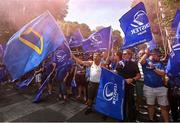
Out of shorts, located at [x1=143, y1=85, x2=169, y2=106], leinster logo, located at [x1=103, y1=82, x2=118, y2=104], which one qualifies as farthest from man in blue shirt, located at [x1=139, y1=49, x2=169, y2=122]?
leinster logo, located at [x1=103, y1=82, x2=118, y2=104]

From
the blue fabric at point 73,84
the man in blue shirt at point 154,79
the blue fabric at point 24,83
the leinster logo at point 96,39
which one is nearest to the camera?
the man in blue shirt at point 154,79

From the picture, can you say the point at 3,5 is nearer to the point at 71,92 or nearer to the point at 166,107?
the point at 71,92

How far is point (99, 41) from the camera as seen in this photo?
9.42 meters

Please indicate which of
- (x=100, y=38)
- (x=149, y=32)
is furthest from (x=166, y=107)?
(x=100, y=38)

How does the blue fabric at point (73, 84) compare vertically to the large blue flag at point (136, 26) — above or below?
below

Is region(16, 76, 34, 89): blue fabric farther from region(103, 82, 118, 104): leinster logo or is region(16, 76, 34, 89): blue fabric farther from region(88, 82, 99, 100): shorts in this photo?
region(103, 82, 118, 104): leinster logo

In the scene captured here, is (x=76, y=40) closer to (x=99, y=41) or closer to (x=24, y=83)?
(x=24, y=83)

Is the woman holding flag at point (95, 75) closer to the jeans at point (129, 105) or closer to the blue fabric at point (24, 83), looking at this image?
the jeans at point (129, 105)

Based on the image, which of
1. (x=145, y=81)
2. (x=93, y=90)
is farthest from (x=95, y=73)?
(x=145, y=81)

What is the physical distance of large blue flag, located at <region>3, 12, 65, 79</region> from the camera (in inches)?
281

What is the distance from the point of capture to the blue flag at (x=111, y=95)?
6.35 m

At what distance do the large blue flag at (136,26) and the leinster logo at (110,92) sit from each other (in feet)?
3.20

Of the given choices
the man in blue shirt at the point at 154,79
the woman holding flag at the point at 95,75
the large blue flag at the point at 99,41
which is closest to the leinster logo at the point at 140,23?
the man in blue shirt at the point at 154,79

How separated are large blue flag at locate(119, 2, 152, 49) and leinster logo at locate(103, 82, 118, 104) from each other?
97 cm
